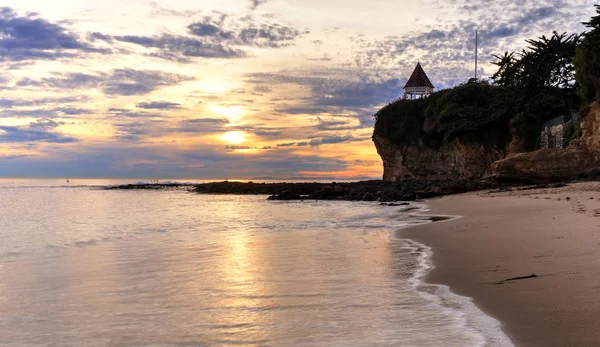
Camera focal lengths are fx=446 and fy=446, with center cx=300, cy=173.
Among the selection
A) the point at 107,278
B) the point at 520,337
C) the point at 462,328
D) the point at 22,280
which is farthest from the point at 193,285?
the point at 520,337

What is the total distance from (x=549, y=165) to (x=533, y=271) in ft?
64.7

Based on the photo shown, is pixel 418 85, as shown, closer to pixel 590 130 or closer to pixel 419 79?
pixel 419 79

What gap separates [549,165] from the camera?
72.5 feet

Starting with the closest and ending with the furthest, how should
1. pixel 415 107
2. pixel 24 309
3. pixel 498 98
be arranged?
pixel 24 309 < pixel 498 98 < pixel 415 107

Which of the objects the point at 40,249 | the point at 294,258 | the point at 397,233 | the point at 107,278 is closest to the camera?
the point at 107,278

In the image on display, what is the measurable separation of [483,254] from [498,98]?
3931 cm

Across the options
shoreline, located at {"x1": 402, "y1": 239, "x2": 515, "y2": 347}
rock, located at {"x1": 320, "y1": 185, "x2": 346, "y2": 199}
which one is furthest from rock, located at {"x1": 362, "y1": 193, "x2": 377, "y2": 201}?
shoreline, located at {"x1": 402, "y1": 239, "x2": 515, "y2": 347}

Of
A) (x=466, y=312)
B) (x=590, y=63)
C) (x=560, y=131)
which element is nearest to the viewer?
(x=466, y=312)

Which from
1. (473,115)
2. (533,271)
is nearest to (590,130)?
(473,115)

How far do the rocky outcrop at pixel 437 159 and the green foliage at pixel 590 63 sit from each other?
12047mm

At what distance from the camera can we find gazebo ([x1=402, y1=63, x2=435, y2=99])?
6250cm

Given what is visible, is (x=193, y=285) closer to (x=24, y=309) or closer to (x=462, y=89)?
(x=24, y=309)

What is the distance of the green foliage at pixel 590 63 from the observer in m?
24.3

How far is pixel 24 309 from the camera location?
4.61 meters
